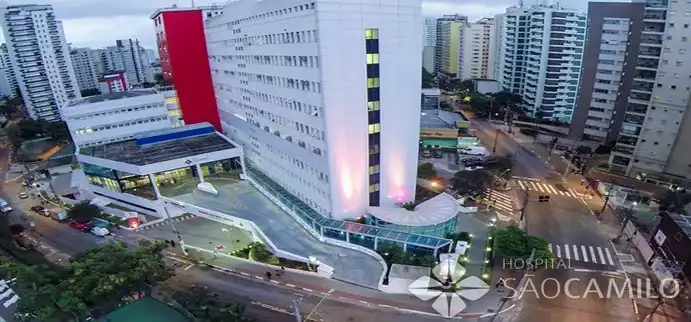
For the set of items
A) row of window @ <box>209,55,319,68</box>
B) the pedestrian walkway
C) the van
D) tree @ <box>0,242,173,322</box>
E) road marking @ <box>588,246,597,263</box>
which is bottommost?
road marking @ <box>588,246,597,263</box>

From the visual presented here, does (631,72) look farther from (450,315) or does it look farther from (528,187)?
(450,315)


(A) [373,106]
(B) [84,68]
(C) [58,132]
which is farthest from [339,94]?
(B) [84,68]

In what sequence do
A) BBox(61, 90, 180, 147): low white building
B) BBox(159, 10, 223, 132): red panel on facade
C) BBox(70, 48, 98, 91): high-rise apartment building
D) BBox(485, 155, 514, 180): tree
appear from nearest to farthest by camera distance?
BBox(485, 155, 514, 180): tree
BBox(159, 10, 223, 132): red panel on facade
BBox(61, 90, 180, 147): low white building
BBox(70, 48, 98, 91): high-rise apartment building

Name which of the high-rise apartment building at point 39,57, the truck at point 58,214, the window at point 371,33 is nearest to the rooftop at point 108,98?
the truck at point 58,214

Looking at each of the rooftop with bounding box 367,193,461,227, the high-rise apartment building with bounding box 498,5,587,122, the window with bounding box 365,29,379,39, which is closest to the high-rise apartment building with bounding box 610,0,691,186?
the high-rise apartment building with bounding box 498,5,587,122

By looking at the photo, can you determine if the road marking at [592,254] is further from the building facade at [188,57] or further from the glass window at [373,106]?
the building facade at [188,57]

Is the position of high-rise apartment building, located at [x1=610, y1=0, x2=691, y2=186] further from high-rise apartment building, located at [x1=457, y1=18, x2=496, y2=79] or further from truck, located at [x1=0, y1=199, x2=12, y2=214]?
truck, located at [x1=0, y1=199, x2=12, y2=214]
